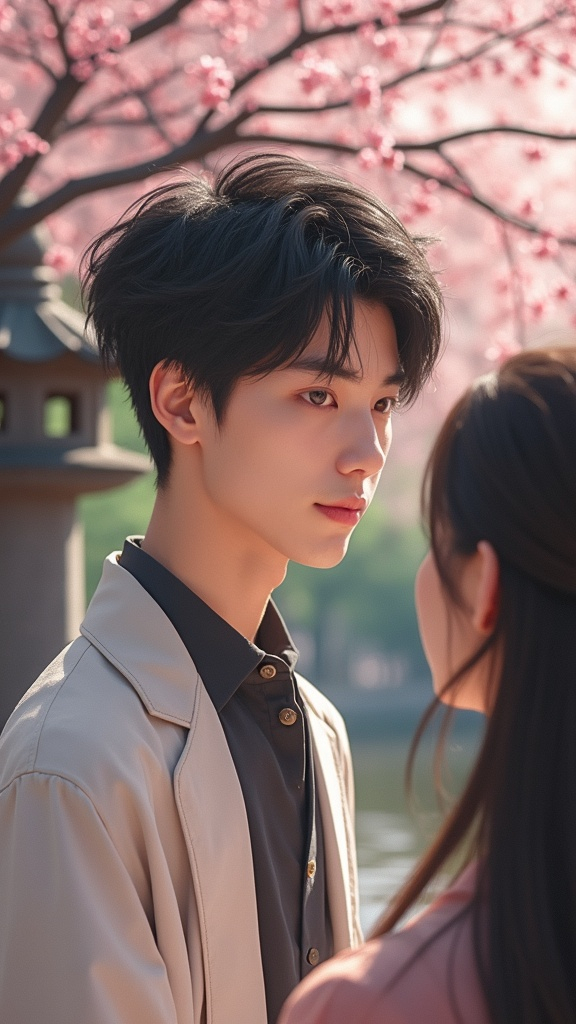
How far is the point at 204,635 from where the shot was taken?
172 centimetres

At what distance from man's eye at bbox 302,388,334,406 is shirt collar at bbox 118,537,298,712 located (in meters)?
0.31

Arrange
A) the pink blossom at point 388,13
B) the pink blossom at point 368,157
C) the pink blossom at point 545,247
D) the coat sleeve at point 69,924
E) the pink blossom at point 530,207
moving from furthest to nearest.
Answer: the pink blossom at point 530,207 → the pink blossom at point 545,247 → the pink blossom at point 388,13 → the pink blossom at point 368,157 → the coat sleeve at point 69,924

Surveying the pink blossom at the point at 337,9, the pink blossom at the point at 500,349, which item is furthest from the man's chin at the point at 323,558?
the pink blossom at the point at 500,349

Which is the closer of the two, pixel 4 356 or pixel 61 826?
pixel 61 826

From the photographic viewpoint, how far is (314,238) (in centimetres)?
177

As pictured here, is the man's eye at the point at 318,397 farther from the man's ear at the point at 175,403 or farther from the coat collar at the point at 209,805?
the coat collar at the point at 209,805

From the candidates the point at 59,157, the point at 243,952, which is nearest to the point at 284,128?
the point at 59,157

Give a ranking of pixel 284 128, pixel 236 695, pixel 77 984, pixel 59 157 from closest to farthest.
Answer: pixel 77 984 < pixel 236 695 < pixel 284 128 < pixel 59 157

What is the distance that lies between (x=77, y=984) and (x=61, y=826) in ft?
0.56

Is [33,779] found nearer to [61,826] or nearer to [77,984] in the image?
[61,826]

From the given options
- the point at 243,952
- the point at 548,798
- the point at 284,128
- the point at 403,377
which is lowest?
the point at 243,952

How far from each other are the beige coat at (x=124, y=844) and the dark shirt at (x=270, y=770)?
0.05 metres

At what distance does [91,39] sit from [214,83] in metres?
0.44

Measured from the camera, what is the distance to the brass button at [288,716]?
5.78 ft
